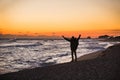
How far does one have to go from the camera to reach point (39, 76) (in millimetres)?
10242

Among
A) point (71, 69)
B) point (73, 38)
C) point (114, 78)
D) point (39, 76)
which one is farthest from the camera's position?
point (73, 38)

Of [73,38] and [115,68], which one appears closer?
[115,68]

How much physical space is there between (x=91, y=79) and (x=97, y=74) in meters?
0.76

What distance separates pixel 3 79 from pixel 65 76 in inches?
129

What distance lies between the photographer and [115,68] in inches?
424

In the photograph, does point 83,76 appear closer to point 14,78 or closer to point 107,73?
point 107,73

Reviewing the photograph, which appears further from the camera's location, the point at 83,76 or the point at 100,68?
the point at 100,68

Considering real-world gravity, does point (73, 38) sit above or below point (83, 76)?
above

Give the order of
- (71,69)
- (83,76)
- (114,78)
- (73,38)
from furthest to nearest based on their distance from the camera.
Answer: (73,38) < (71,69) < (83,76) < (114,78)

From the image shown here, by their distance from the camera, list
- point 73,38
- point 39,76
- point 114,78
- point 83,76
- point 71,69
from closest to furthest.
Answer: point 114,78, point 83,76, point 39,76, point 71,69, point 73,38

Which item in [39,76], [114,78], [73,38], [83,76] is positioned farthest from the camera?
[73,38]

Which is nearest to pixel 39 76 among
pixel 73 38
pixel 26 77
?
pixel 26 77

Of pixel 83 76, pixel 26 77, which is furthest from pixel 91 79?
pixel 26 77

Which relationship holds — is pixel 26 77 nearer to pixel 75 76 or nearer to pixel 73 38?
pixel 75 76
